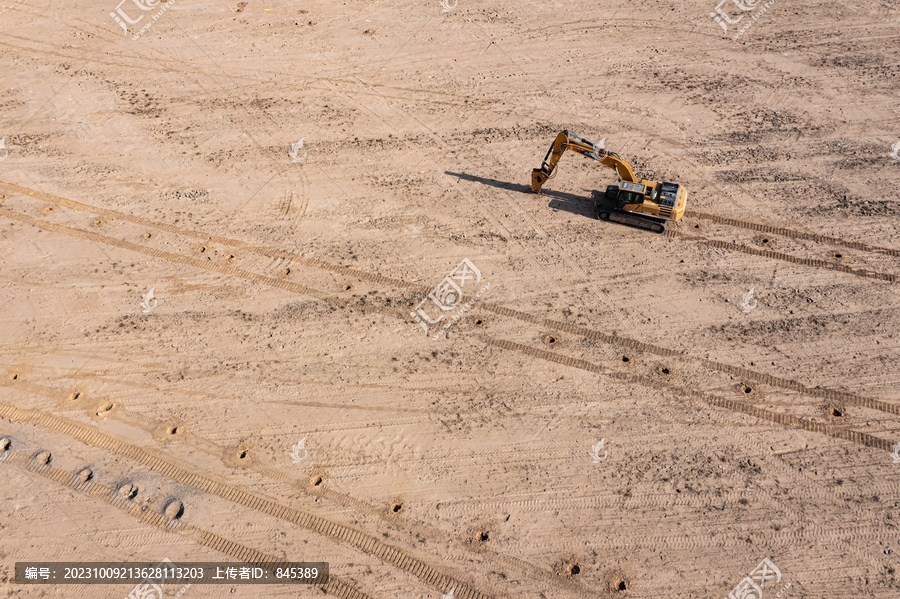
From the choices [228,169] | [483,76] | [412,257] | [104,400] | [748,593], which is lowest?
[748,593]

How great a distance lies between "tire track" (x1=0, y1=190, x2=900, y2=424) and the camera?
1213 cm

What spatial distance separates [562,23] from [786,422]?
55.5 feet

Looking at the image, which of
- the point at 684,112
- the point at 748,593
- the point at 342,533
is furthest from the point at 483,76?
the point at 748,593

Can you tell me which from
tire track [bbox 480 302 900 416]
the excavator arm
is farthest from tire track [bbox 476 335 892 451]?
the excavator arm

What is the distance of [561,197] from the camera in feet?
52.5

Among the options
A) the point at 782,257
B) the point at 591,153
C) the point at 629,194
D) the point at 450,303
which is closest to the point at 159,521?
the point at 450,303

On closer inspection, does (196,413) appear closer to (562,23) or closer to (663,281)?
(663,281)

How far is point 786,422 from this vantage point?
11.8 meters

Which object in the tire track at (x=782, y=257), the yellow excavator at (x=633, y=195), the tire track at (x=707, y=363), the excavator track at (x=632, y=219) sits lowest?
the tire track at (x=707, y=363)

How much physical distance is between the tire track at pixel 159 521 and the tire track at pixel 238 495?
715 mm

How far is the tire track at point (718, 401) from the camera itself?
11.6 m

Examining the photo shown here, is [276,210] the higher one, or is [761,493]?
[276,210]

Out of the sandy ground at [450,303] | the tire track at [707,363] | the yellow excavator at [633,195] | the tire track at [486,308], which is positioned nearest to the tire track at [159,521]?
the sandy ground at [450,303]

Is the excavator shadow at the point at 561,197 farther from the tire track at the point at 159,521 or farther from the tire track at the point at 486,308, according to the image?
the tire track at the point at 159,521
